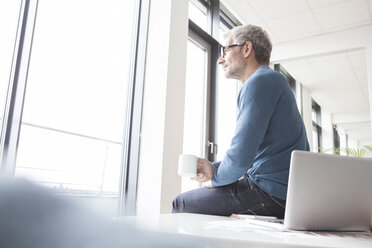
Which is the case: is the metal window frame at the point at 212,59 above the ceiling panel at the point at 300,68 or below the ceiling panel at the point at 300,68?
below

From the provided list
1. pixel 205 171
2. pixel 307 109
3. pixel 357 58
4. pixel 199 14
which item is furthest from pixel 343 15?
pixel 205 171

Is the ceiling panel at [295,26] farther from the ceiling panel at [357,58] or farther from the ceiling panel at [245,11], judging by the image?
the ceiling panel at [357,58]

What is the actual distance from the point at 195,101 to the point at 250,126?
1985 mm

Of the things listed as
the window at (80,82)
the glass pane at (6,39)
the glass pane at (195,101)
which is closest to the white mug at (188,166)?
the window at (80,82)

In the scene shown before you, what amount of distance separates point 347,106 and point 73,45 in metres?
6.15

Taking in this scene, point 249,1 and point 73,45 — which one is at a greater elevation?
point 249,1

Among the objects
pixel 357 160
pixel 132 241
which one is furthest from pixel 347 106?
pixel 132 241

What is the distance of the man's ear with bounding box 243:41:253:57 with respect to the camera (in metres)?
1.36

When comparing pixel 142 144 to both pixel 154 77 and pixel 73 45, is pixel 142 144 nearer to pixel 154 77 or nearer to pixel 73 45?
pixel 154 77

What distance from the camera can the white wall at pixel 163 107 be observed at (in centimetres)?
211

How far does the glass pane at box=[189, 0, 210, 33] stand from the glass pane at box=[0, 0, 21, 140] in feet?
5.69

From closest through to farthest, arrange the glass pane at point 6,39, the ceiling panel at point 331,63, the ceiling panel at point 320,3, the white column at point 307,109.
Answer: the glass pane at point 6,39, the ceiling panel at point 320,3, the ceiling panel at point 331,63, the white column at point 307,109

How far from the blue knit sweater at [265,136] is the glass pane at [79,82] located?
52 centimetres

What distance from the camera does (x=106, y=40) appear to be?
200cm
